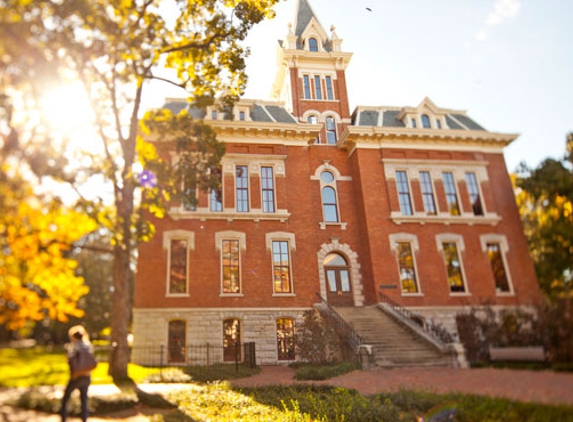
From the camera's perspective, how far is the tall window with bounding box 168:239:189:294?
54.4ft

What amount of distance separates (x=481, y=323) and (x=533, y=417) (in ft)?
38.4

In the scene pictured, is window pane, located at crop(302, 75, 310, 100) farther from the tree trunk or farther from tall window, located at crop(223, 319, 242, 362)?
the tree trunk

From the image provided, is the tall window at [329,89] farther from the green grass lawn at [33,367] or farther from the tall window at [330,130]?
the green grass lawn at [33,367]

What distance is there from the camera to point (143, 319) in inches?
614

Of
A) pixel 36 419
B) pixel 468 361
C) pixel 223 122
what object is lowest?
pixel 468 361

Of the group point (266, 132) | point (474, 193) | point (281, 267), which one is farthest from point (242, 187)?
point (474, 193)

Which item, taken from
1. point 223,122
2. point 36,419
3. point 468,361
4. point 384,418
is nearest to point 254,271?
point 223,122

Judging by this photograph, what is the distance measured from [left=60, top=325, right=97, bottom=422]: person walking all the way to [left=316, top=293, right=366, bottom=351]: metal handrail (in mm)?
9993

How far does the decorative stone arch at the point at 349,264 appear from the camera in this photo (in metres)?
19.2

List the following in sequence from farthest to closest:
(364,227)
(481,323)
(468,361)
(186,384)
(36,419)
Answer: (364,227) → (481,323) → (468,361) → (186,384) → (36,419)

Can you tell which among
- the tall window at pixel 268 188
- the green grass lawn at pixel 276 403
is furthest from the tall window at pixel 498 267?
the green grass lawn at pixel 276 403

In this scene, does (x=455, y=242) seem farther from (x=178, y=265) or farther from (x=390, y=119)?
(x=178, y=265)

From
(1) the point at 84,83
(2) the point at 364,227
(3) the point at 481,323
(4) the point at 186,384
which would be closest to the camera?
(1) the point at 84,83

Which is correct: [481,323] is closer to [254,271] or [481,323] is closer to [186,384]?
[254,271]
